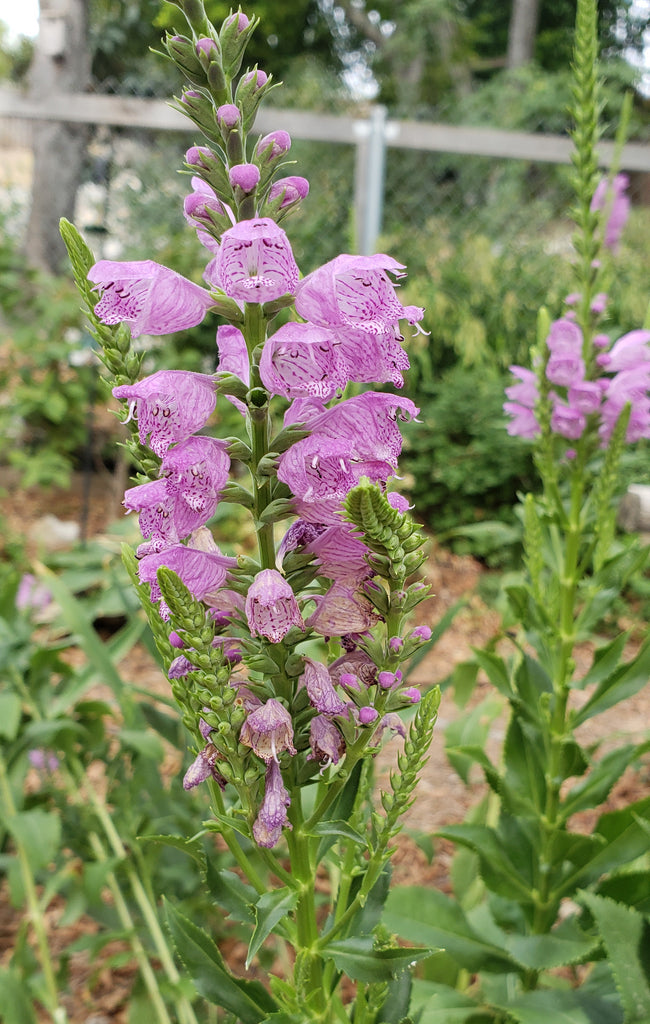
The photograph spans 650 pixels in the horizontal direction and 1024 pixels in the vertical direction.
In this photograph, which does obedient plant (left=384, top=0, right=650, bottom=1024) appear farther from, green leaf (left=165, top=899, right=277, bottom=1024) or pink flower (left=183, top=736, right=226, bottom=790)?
pink flower (left=183, top=736, right=226, bottom=790)

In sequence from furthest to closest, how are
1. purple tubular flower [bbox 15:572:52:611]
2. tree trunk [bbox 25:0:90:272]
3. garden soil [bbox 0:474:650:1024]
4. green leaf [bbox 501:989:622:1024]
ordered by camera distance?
tree trunk [bbox 25:0:90:272] → purple tubular flower [bbox 15:572:52:611] → garden soil [bbox 0:474:650:1024] → green leaf [bbox 501:989:622:1024]

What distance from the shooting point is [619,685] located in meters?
1.62

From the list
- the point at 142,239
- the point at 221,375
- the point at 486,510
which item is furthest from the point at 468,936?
the point at 142,239

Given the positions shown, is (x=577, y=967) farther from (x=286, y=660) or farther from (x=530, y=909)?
(x=286, y=660)

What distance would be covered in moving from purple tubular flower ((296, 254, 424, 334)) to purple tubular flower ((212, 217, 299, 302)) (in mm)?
34

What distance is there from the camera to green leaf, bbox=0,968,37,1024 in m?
1.53

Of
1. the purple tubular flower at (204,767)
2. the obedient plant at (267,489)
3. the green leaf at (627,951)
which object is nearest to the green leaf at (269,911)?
the obedient plant at (267,489)

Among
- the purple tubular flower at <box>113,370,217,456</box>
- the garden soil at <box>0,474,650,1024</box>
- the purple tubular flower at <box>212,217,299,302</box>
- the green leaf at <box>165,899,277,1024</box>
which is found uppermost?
the purple tubular flower at <box>212,217,299,302</box>

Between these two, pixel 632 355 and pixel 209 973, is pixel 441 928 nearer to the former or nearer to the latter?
pixel 209 973

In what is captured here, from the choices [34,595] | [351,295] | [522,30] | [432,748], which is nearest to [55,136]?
[34,595]

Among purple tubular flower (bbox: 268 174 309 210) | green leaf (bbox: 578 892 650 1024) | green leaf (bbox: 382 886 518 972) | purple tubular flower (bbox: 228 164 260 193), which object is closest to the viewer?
purple tubular flower (bbox: 228 164 260 193)

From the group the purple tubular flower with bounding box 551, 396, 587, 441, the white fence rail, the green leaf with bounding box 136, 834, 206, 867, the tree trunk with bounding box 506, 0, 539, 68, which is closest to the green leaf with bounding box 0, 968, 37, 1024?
the green leaf with bounding box 136, 834, 206, 867

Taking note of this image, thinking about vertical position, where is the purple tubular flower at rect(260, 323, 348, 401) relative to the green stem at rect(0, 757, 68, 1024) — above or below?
above

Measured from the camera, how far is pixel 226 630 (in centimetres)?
87
